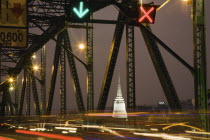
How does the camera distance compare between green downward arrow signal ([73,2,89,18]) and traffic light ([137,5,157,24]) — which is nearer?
green downward arrow signal ([73,2,89,18])

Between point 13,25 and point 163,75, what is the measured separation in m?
8.39

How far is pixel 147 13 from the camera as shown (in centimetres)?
1228

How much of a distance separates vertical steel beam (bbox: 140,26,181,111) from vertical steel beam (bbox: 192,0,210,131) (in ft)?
9.13

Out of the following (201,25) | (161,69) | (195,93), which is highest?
(201,25)

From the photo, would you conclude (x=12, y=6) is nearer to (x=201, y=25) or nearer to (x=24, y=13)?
(x=24, y=13)

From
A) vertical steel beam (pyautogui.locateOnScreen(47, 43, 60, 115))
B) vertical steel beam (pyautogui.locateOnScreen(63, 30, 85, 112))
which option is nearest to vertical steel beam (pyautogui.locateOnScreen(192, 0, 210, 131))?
vertical steel beam (pyautogui.locateOnScreen(63, 30, 85, 112))

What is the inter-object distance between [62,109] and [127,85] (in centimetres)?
1172

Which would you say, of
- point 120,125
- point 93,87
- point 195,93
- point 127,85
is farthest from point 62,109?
point 195,93

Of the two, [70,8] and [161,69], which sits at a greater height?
[70,8]

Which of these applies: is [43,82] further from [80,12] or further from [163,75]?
[80,12]

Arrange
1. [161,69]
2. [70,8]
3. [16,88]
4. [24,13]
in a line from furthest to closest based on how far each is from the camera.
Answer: [16,88], [161,69], [70,8], [24,13]

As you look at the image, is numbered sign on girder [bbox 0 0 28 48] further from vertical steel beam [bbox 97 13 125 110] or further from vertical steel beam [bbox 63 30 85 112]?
vertical steel beam [bbox 63 30 85 112]

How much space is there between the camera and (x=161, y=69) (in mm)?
15711

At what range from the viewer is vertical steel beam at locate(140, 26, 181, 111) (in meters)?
15.4
